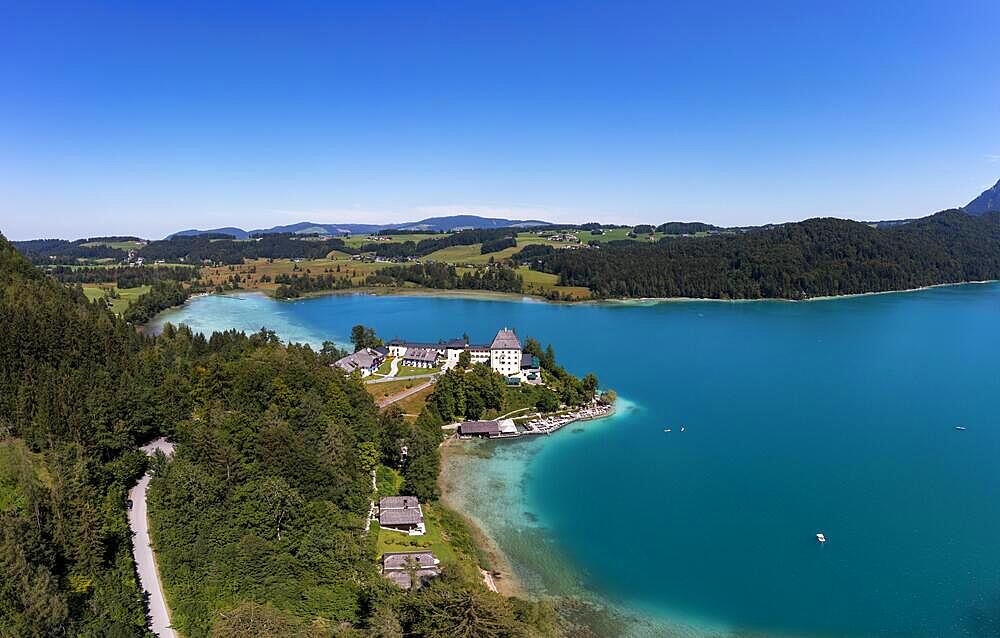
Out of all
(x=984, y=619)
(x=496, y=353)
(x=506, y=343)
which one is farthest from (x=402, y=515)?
(x=506, y=343)

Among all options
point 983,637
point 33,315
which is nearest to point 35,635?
point 33,315

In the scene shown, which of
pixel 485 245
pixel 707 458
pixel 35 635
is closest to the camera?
pixel 35 635

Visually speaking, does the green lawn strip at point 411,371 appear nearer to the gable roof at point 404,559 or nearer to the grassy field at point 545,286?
the gable roof at point 404,559

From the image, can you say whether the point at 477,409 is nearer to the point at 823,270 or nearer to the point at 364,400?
the point at 364,400

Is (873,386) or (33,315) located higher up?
(33,315)

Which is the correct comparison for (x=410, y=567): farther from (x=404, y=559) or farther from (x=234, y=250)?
(x=234, y=250)
